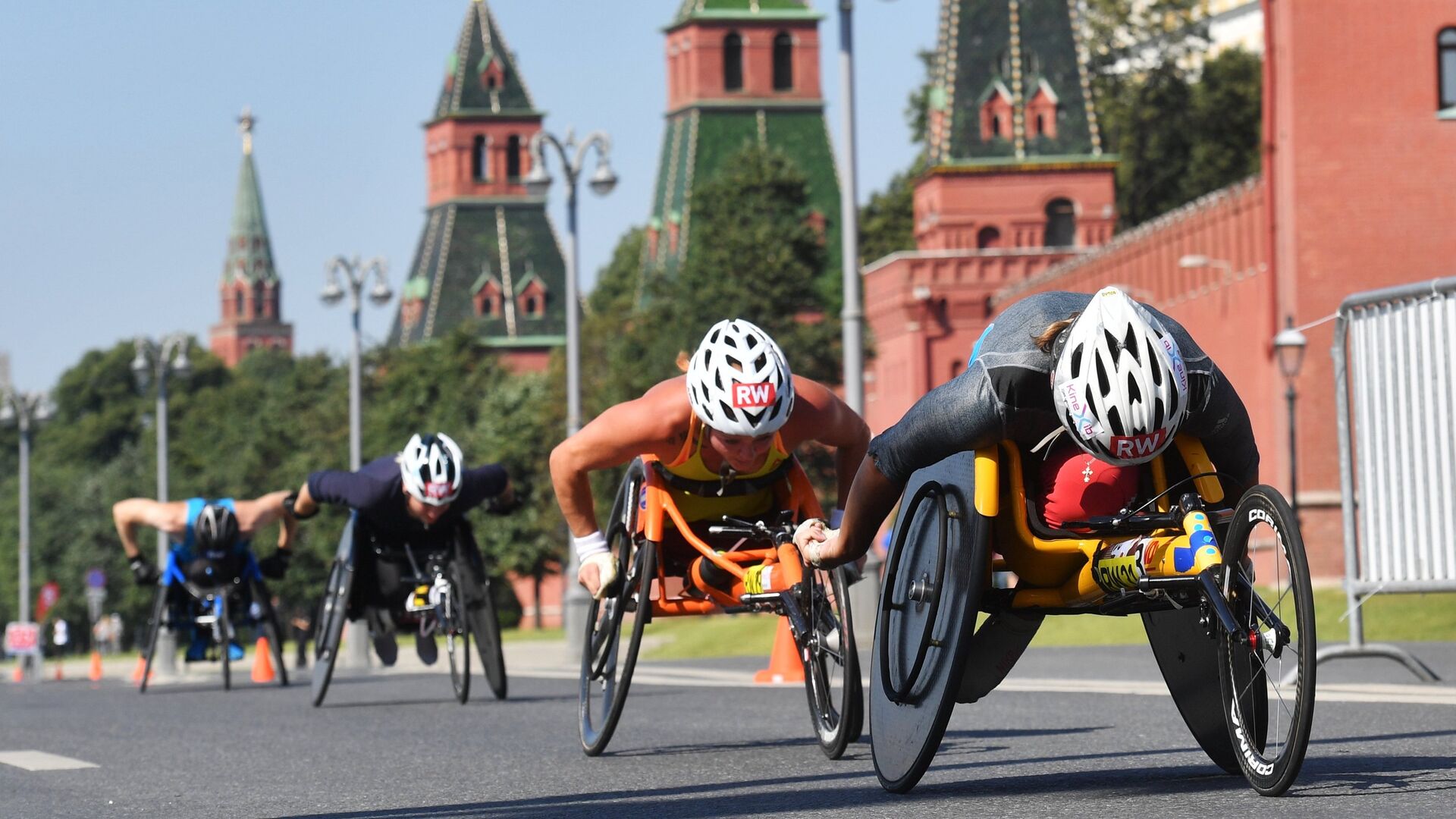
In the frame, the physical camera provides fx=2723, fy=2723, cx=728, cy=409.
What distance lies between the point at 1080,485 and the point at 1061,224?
84.4 meters

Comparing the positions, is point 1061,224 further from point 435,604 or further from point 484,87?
point 435,604

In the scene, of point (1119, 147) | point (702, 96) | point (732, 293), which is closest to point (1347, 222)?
point (732, 293)

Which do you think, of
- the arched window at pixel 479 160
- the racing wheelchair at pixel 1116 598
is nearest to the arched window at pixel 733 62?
the arched window at pixel 479 160

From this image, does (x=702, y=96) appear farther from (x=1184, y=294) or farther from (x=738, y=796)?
(x=738, y=796)

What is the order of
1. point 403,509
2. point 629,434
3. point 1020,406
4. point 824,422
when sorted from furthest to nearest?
point 403,509, point 824,422, point 629,434, point 1020,406

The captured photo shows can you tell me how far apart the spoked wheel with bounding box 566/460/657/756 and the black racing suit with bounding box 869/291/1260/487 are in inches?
121

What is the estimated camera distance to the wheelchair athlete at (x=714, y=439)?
10.2 meters

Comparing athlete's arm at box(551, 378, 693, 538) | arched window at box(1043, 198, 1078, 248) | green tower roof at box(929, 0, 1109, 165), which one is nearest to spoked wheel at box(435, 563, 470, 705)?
athlete's arm at box(551, 378, 693, 538)

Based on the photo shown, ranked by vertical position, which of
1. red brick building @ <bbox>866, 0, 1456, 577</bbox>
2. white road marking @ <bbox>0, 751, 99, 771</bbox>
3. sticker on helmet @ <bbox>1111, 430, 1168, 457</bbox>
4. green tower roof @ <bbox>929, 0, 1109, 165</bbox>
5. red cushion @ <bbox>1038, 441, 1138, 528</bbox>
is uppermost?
green tower roof @ <bbox>929, 0, 1109, 165</bbox>

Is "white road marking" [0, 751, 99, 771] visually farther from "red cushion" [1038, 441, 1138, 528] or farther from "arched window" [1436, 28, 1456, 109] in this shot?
"arched window" [1436, 28, 1456, 109]

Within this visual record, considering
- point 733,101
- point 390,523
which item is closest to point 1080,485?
point 390,523

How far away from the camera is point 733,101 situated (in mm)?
116812

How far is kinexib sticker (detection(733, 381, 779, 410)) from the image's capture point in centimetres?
1015

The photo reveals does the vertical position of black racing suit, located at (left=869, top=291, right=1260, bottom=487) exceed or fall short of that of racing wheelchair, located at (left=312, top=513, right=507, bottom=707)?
it exceeds it
